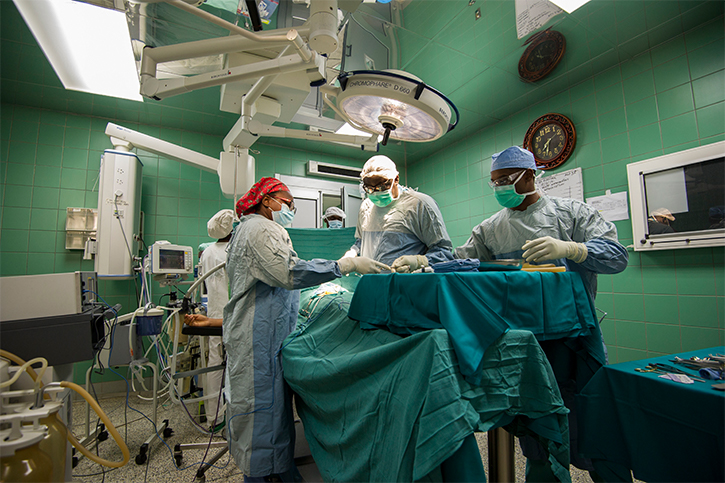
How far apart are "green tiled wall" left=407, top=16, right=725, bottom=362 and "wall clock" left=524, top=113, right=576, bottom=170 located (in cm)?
7

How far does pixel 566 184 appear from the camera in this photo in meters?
3.31

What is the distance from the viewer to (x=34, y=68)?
305 centimetres

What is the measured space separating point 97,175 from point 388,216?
3.72 meters

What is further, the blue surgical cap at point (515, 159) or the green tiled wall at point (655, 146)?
the green tiled wall at point (655, 146)

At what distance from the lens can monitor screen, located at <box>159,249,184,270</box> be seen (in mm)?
2920

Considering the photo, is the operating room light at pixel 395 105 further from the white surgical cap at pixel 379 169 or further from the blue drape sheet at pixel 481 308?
the blue drape sheet at pixel 481 308

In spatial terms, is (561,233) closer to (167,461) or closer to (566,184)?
(566,184)

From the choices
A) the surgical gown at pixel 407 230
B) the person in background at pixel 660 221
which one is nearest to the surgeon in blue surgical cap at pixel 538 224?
the surgical gown at pixel 407 230

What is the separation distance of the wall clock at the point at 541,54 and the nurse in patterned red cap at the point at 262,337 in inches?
92.5

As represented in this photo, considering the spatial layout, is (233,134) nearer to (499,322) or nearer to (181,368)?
(181,368)

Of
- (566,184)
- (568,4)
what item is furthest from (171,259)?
(566,184)

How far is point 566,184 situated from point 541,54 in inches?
48.1

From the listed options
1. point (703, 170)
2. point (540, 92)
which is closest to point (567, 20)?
point (540, 92)

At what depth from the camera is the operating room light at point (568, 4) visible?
2.20 metres
